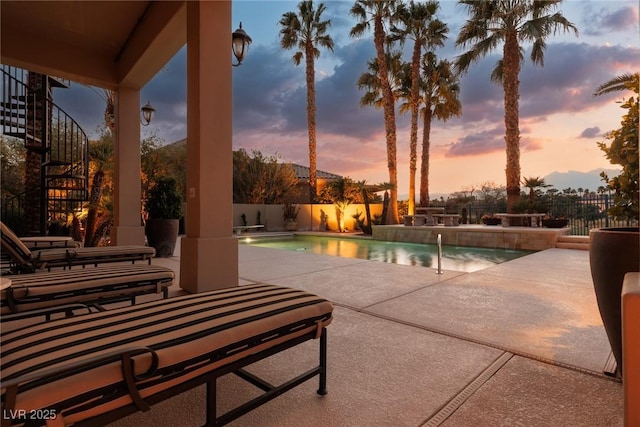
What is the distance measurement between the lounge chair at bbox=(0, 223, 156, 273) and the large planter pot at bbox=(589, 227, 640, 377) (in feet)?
12.6

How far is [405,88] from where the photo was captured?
49.8 feet

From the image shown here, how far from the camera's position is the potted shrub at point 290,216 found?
47.7 feet

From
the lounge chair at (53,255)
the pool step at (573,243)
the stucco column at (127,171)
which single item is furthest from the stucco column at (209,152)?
the pool step at (573,243)

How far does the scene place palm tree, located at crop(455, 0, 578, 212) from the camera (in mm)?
10414

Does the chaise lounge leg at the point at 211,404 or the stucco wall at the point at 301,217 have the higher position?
the stucco wall at the point at 301,217

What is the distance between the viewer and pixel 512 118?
11164mm

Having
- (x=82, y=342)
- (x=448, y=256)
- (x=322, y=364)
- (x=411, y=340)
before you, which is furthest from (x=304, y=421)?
(x=448, y=256)

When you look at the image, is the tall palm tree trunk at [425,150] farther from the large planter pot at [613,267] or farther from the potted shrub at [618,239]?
the large planter pot at [613,267]

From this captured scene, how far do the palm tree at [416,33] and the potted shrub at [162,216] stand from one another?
395 inches

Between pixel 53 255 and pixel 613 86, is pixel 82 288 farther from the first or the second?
pixel 613 86

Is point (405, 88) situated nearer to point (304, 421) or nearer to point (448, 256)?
point (448, 256)

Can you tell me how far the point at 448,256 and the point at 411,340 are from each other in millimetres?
6122

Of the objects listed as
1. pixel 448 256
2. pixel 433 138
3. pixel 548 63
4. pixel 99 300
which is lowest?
pixel 448 256

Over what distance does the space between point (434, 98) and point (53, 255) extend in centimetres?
1509
